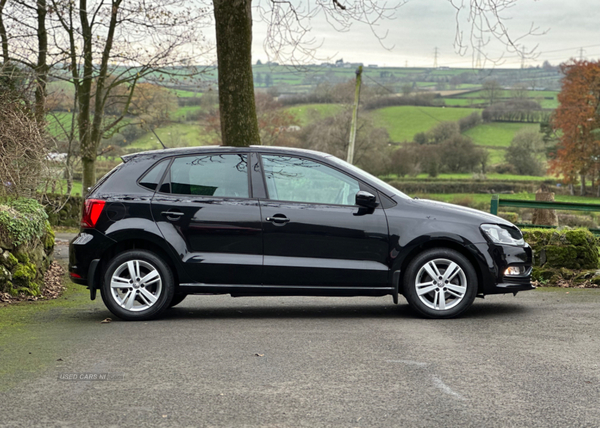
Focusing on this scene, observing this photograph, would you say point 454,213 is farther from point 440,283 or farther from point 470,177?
point 470,177

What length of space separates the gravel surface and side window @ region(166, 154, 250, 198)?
4.47 feet

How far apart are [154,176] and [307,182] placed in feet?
5.29

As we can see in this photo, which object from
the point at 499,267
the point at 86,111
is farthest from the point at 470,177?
the point at 499,267

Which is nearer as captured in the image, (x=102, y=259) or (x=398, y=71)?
(x=102, y=259)

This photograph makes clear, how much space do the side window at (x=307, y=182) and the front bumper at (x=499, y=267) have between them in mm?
1489

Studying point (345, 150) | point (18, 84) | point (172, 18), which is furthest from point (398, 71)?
point (18, 84)

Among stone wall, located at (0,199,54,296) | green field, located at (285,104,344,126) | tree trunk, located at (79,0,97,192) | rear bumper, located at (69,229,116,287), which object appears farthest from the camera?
green field, located at (285,104,344,126)

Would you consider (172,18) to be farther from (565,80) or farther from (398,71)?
(398,71)

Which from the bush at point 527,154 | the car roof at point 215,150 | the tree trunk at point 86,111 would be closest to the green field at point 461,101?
the bush at point 527,154

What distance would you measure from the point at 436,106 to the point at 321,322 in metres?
110

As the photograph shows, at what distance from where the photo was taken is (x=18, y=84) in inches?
452

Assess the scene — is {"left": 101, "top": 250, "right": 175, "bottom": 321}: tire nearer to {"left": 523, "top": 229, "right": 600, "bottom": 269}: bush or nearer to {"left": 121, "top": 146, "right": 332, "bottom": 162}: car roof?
{"left": 121, "top": 146, "right": 332, "bottom": 162}: car roof

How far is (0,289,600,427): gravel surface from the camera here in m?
4.44

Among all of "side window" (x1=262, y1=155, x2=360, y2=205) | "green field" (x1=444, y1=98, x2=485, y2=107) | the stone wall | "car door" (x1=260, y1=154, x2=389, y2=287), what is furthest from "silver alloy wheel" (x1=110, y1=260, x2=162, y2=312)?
"green field" (x1=444, y1=98, x2=485, y2=107)
